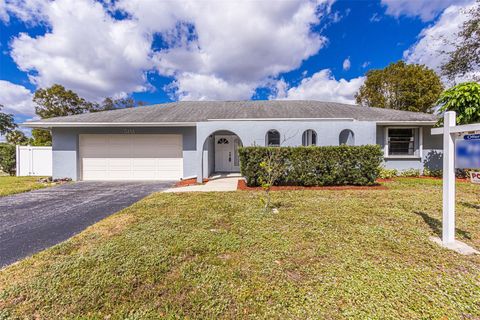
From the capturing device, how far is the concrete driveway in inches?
150

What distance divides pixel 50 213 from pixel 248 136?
7779mm

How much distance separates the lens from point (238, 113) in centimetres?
1223

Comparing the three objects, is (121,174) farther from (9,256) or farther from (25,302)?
(25,302)

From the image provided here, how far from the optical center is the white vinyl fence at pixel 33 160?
42.1 feet

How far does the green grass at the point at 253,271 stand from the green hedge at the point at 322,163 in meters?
3.45

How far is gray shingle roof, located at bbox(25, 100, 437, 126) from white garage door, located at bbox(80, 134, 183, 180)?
3.14 feet

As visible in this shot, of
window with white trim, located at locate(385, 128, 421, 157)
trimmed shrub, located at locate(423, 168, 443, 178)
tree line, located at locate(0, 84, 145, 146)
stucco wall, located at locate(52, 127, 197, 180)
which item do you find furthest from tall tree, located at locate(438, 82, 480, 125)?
tree line, located at locate(0, 84, 145, 146)

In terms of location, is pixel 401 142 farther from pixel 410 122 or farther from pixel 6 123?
pixel 6 123

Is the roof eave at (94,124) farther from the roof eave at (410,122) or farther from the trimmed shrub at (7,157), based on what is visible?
the roof eave at (410,122)

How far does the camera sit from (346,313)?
2.07 metres

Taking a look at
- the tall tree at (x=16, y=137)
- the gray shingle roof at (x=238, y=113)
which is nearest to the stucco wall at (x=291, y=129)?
the gray shingle roof at (x=238, y=113)

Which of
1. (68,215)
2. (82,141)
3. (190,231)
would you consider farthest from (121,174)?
(190,231)

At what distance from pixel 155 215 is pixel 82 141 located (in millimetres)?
9060

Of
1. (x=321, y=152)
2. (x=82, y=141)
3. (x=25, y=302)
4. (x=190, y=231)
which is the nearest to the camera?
(x=25, y=302)
